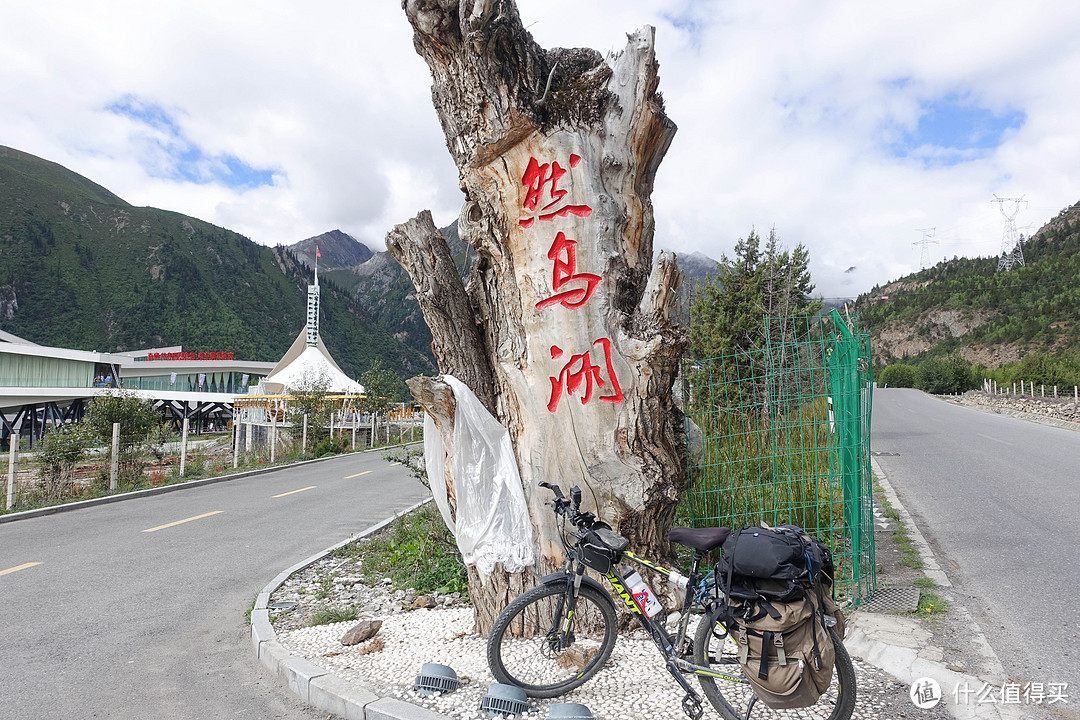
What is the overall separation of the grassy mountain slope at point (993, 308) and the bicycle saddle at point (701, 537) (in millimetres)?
59335

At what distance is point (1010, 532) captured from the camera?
671cm

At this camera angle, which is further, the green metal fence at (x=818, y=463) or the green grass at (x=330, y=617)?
the green grass at (x=330, y=617)

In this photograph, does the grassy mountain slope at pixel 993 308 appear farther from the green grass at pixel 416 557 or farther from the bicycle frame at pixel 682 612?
the bicycle frame at pixel 682 612

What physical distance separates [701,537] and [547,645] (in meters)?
1.20

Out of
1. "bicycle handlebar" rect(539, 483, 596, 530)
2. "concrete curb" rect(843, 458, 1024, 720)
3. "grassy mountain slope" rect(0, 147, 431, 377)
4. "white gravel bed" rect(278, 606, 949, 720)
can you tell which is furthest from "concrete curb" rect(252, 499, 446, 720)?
"grassy mountain slope" rect(0, 147, 431, 377)

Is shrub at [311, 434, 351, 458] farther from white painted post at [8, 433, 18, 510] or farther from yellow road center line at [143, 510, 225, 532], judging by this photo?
yellow road center line at [143, 510, 225, 532]

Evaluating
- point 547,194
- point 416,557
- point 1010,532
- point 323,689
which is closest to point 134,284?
point 416,557

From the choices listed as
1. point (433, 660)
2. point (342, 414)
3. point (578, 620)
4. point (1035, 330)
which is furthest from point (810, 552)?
point (1035, 330)

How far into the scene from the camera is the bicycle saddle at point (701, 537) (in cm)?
310

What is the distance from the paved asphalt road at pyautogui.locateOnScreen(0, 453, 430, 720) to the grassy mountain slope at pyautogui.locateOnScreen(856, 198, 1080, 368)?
5723 centimetres

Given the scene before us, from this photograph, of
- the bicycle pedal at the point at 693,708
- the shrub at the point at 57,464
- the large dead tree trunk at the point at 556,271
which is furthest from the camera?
the shrub at the point at 57,464

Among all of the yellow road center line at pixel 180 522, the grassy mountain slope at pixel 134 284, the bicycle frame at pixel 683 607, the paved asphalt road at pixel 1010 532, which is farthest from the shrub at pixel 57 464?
the grassy mountain slope at pixel 134 284

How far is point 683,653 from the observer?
3219 mm

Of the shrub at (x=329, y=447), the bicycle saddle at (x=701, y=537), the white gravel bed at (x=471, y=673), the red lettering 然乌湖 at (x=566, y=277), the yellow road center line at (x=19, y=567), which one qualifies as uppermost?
the red lettering 然乌湖 at (x=566, y=277)
